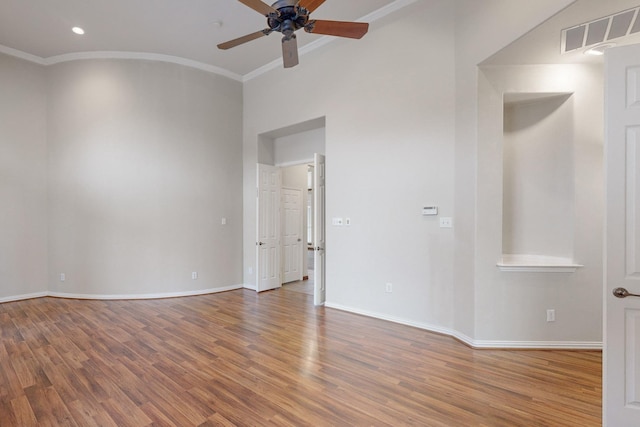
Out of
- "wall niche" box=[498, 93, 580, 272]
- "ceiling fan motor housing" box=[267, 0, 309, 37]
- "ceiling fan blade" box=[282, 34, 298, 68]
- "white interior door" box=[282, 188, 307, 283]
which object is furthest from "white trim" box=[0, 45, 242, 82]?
"wall niche" box=[498, 93, 580, 272]

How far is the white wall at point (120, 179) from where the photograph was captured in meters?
5.19

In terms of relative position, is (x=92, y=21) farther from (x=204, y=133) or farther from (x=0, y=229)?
(x=0, y=229)

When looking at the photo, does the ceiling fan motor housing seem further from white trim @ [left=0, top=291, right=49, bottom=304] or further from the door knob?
white trim @ [left=0, top=291, right=49, bottom=304]

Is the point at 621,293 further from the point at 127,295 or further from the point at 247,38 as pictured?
the point at 127,295

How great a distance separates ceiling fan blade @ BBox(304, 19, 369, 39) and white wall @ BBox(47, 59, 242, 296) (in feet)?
12.7

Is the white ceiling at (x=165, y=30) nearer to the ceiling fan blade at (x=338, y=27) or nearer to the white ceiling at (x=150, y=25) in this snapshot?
the white ceiling at (x=150, y=25)

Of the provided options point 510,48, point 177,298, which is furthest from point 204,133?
point 510,48

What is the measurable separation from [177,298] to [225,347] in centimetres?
251

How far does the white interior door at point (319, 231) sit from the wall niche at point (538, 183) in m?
2.49

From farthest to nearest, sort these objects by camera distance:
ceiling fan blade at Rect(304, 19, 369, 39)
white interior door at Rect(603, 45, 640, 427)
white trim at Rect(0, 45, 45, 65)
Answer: white trim at Rect(0, 45, 45, 65) < ceiling fan blade at Rect(304, 19, 369, 39) < white interior door at Rect(603, 45, 640, 427)

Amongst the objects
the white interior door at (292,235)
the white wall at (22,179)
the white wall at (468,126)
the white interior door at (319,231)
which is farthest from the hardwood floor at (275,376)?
the white interior door at (292,235)

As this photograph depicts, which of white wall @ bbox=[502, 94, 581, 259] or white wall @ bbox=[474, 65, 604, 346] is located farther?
white wall @ bbox=[502, 94, 581, 259]

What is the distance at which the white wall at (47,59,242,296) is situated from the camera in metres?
5.19

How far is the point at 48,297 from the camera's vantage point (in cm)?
528
